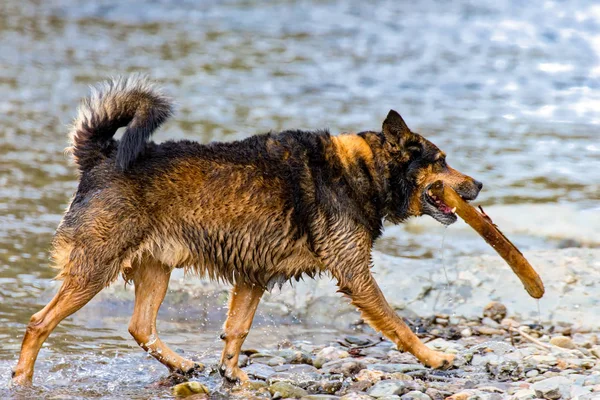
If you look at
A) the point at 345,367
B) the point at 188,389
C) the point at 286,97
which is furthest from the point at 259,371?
A: the point at 286,97

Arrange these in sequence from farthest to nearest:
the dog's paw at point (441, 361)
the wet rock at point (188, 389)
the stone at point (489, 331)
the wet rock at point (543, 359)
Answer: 1. the stone at point (489, 331)
2. the wet rock at point (543, 359)
3. the dog's paw at point (441, 361)
4. the wet rock at point (188, 389)

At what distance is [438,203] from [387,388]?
1.37 meters

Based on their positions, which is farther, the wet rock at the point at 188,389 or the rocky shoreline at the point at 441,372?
the wet rock at the point at 188,389

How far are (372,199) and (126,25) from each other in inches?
619

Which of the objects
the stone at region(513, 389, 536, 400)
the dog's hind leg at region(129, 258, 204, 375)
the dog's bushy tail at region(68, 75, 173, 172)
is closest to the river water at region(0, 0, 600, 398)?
the dog's hind leg at region(129, 258, 204, 375)

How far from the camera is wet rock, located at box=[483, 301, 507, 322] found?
7724 mm

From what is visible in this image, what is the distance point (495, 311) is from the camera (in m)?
7.75

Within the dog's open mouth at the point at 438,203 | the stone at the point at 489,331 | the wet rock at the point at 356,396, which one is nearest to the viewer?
the wet rock at the point at 356,396

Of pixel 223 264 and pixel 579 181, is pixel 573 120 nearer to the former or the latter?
pixel 579 181

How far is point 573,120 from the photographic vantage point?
14562 mm

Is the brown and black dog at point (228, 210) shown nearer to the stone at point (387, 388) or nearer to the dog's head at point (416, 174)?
the dog's head at point (416, 174)

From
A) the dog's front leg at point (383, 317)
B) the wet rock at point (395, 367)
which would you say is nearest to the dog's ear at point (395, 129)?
the dog's front leg at point (383, 317)

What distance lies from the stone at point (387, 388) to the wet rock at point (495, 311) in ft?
6.13

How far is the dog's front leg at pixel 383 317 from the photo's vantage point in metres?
6.39
